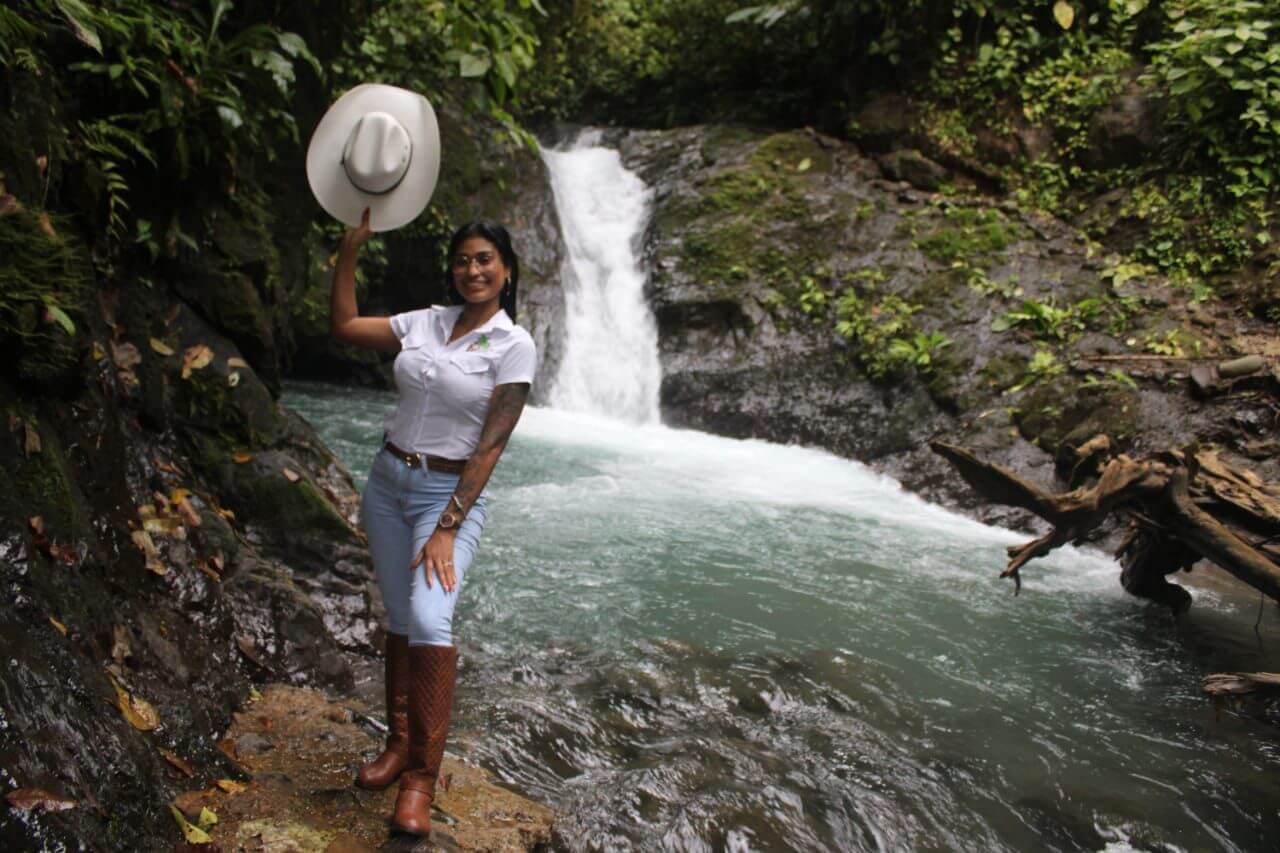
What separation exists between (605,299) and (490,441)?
10.5 m

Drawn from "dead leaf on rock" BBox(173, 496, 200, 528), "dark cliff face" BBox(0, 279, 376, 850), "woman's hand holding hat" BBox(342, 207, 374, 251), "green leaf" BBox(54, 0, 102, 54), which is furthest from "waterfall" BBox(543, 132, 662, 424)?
"woman's hand holding hat" BBox(342, 207, 374, 251)

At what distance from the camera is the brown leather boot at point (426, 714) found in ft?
7.80

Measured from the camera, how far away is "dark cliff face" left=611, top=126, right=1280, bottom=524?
8586 mm

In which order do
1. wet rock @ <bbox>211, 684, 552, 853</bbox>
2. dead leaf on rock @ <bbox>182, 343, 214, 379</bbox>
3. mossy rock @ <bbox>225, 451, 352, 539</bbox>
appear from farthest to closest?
dead leaf on rock @ <bbox>182, 343, 214, 379</bbox>, mossy rock @ <bbox>225, 451, 352, 539</bbox>, wet rock @ <bbox>211, 684, 552, 853</bbox>

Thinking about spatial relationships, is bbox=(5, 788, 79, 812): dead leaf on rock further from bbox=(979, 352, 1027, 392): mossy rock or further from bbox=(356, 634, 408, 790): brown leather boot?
bbox=(979, 352, 1027, 392): mossy rock

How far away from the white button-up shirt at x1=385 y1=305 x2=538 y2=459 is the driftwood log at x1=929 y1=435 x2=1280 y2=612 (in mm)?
3301

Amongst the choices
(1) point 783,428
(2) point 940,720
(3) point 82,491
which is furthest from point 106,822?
(1) point 783,428

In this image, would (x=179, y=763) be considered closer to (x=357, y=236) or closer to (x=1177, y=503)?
(x=357, y=236)

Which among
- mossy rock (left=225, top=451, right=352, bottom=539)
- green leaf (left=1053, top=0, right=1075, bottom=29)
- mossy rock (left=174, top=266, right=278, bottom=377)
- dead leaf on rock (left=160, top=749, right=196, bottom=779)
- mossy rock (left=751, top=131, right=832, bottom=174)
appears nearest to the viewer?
dead leaf on rock (left=160, top=749, right=196, bottom=779)

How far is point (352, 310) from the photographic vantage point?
2873 millimetres

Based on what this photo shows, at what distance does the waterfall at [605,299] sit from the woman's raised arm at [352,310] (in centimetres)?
888

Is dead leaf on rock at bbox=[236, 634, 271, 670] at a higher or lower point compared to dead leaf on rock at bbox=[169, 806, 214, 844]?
lower

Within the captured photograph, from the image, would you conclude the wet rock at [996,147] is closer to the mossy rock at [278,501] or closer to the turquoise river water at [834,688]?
the turquoise river water at [834,688]

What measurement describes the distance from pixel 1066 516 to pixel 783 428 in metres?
5.91
